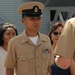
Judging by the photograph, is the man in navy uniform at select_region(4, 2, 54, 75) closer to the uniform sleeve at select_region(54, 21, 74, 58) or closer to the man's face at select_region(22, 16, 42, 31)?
the man's face at select_region(22, 16, 42, 31)

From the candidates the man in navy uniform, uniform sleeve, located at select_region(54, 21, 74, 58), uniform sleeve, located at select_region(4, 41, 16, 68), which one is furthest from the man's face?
uniform sleeve, located at select_region(54, 21, 74, 58)

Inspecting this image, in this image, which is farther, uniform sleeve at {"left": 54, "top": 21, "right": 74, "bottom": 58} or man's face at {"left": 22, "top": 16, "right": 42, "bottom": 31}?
man's face at {"left": 22, "top": 16, "right": 42, "bottom": 31}

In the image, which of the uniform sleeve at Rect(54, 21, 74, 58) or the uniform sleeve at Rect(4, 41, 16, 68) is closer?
the uniform sleeve at Rect(54, 21, 74, 58)

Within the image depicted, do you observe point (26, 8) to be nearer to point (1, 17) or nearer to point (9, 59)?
point (9, 59)

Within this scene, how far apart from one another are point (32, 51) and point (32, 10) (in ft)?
1.45

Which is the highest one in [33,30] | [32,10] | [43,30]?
[32,10]

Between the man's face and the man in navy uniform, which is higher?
the man's face

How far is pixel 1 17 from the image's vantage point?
16.8m

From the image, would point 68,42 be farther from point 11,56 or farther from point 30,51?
point 11,56

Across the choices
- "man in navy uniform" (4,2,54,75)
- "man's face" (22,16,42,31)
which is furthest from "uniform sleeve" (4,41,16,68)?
"man's face" (22,16,42,31)

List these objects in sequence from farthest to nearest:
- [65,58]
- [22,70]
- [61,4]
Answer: [61,4], [22,70], [65,58]

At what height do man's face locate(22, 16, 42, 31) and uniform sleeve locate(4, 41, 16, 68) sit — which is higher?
man's face locate(22, 16, 42, 31)

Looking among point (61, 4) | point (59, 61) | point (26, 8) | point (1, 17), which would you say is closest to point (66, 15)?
point (61, 4)

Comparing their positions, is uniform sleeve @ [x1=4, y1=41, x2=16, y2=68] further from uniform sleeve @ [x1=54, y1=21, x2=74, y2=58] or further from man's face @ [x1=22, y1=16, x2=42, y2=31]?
uniform sleeve @ [x1=54, y1=21, x2=74, y2=58]
